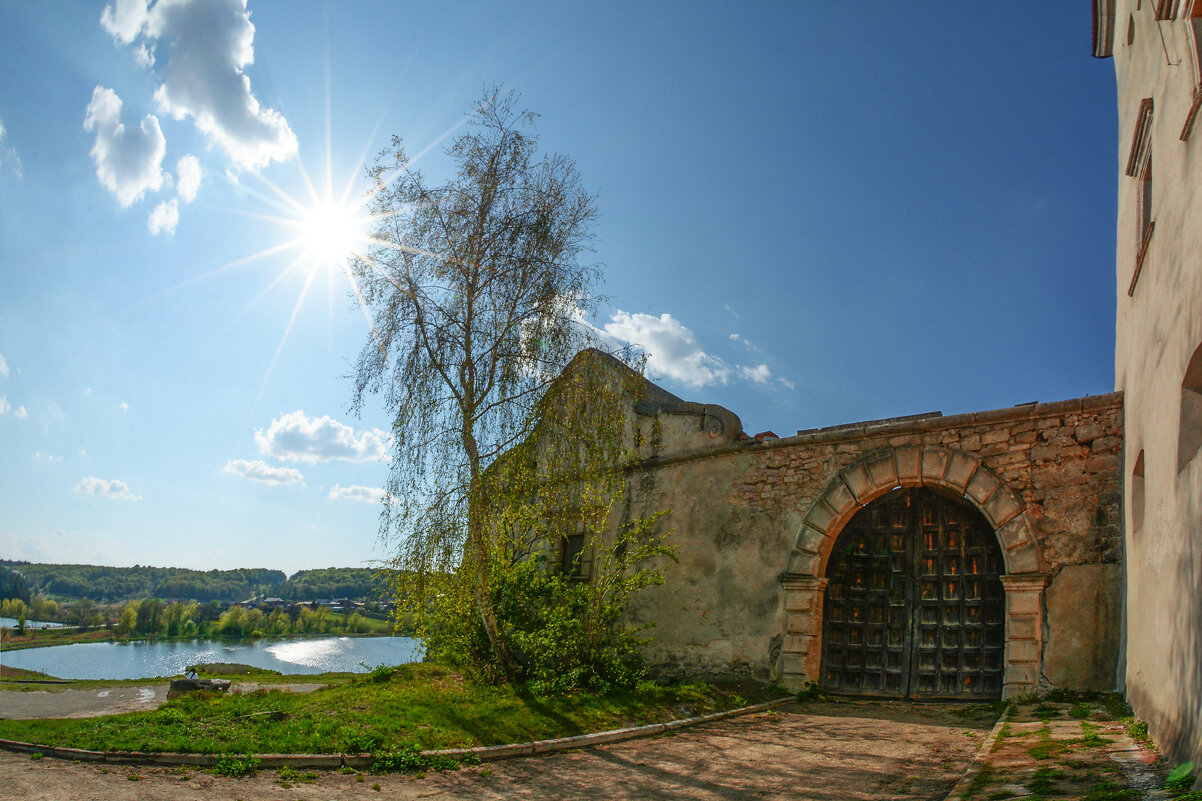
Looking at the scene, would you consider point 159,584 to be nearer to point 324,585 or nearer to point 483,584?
point 324,585

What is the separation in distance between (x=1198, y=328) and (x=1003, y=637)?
5.43 meters

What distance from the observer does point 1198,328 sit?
4145 mm

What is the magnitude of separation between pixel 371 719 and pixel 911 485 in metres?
6.84

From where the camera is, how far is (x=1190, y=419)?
4555 mm

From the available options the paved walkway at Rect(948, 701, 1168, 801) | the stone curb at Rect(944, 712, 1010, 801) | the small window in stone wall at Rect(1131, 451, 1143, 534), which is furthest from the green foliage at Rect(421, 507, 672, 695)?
the small window in stone wall at Rect(1131, 451, 1143, 534)

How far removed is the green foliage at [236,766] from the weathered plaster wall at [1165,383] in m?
6.41

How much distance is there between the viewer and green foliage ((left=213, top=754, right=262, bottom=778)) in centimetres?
578

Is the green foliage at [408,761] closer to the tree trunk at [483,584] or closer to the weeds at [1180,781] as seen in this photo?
the tree trunk at [483,584]

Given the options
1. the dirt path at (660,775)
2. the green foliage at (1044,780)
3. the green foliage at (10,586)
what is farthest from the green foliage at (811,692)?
the green foliage at (10,586)

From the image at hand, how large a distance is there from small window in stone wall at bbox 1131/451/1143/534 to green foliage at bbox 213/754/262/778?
7.96 metres

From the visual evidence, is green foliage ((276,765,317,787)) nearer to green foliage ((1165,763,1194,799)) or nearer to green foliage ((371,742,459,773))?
green foliage ((371,742,459,773))

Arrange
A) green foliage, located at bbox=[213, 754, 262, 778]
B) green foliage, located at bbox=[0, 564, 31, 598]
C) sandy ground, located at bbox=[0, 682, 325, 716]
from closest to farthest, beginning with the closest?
green foliage, located at bbox=[213, 754, 262, 778]
sandy ground, located at bbox=[0, 682, 325, 716]
green foliage, located at bbox=[0, 564, 31, 598]

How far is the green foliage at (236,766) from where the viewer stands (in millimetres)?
5781

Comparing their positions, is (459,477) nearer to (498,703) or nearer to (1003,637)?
(498,703)
